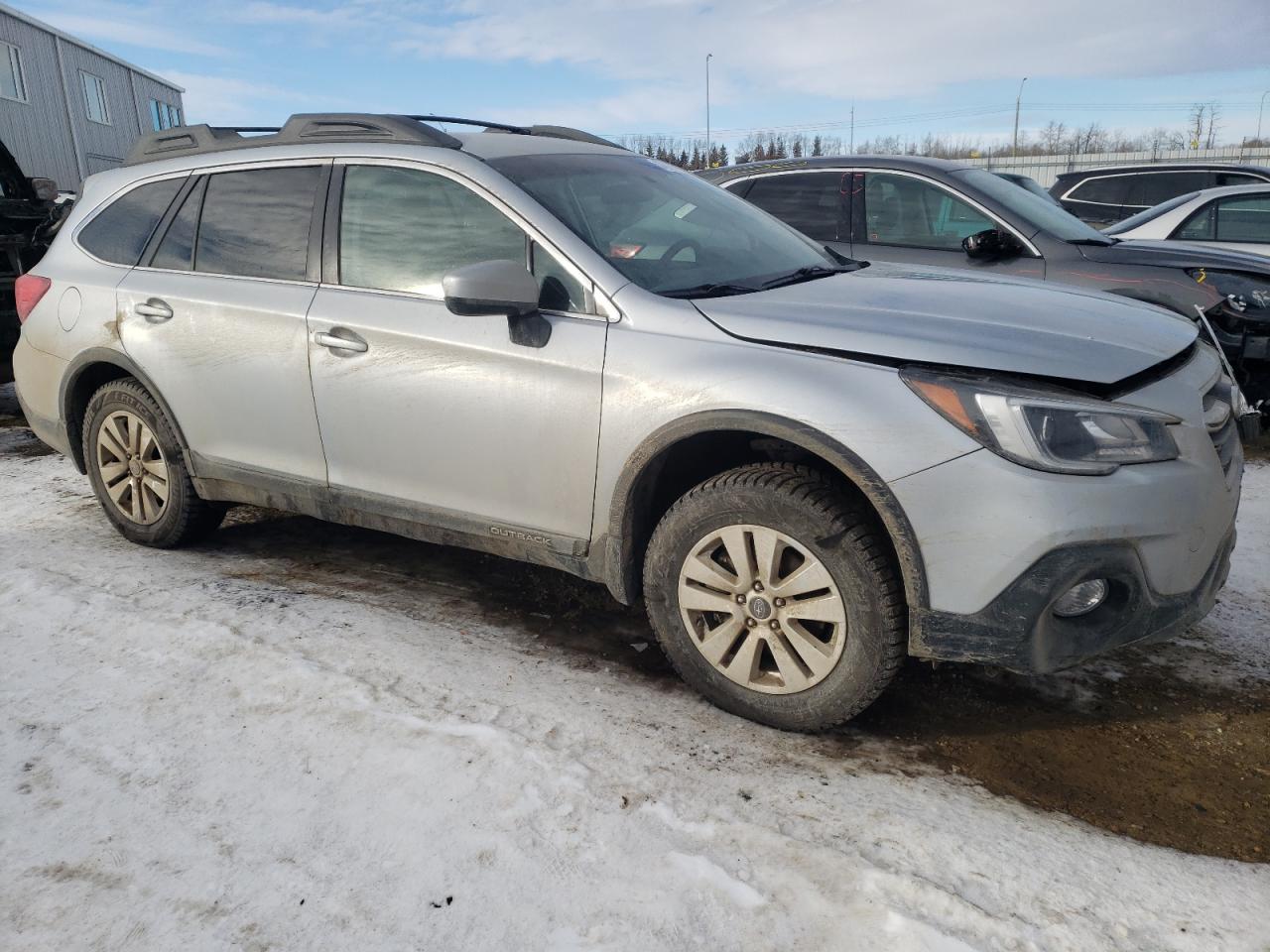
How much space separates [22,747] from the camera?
2686 mm

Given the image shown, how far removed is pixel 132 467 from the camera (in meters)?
4.19

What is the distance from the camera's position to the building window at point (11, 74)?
25.7m

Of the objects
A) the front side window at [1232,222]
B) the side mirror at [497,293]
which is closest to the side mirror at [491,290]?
the side mirror at [497,293]

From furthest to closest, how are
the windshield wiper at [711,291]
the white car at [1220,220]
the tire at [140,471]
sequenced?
the white car at [1220,220] < the tire at [140,471] < the windshield wiper at [711,291]

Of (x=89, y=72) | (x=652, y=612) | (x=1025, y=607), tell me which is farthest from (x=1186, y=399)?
(x=89, y=72)

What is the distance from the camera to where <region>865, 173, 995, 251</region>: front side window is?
230 inches

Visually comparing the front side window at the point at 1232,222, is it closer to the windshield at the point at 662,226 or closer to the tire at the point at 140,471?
the windshield at the point at 662,226

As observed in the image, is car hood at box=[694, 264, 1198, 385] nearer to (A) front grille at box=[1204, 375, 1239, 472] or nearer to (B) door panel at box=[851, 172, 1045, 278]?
(A) front grille at box=[1204, 375, 1239, 472]

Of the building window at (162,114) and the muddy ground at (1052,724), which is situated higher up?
the building window at (162,114)

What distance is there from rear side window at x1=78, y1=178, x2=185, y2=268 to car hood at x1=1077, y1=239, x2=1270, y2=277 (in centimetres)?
507

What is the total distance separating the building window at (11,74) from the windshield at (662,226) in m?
29.5

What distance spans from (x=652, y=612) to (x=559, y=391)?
29.9 inches

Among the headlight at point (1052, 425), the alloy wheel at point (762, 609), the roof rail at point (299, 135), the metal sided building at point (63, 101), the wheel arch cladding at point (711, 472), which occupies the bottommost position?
the alloy wheel at point (762, 609)

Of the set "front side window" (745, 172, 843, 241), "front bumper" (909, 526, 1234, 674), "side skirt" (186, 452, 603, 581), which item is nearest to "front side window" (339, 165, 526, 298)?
"side skirt" (186, 452, 603, 581)
